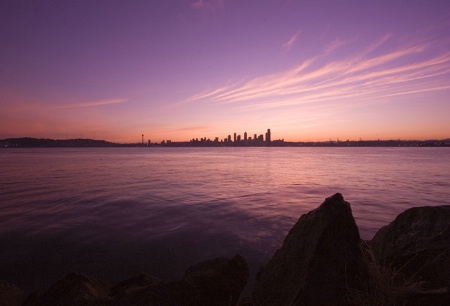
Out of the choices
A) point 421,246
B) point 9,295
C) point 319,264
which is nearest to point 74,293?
point 9,295

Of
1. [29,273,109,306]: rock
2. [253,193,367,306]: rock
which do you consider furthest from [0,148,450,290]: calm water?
[253,193,367,306]: rock

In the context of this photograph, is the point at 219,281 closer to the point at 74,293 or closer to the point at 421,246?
the point at 74,293

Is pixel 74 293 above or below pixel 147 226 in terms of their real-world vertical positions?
above

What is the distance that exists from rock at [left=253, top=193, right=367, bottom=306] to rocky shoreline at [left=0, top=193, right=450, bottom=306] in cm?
1

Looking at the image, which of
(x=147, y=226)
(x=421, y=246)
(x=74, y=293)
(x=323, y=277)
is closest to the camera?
(x=323, y=277)

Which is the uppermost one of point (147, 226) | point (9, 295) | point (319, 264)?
point (319, 264)

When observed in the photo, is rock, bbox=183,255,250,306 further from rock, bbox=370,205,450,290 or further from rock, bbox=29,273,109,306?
rock, bbox=370,205,450,290

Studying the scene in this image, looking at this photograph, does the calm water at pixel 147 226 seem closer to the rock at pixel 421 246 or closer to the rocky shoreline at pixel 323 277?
the rocky shoreline at pixel 323 277

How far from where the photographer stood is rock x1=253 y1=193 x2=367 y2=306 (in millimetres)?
4008

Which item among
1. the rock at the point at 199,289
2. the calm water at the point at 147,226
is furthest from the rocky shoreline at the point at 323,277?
the calm water at the point at 147,226

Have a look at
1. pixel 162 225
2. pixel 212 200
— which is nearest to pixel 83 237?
pixel 162 225

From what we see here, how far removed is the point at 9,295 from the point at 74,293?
1915mm

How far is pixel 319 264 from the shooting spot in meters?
4.24

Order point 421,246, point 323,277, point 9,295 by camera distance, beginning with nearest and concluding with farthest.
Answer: point 323,277 < point 421,246 < point 9,295
